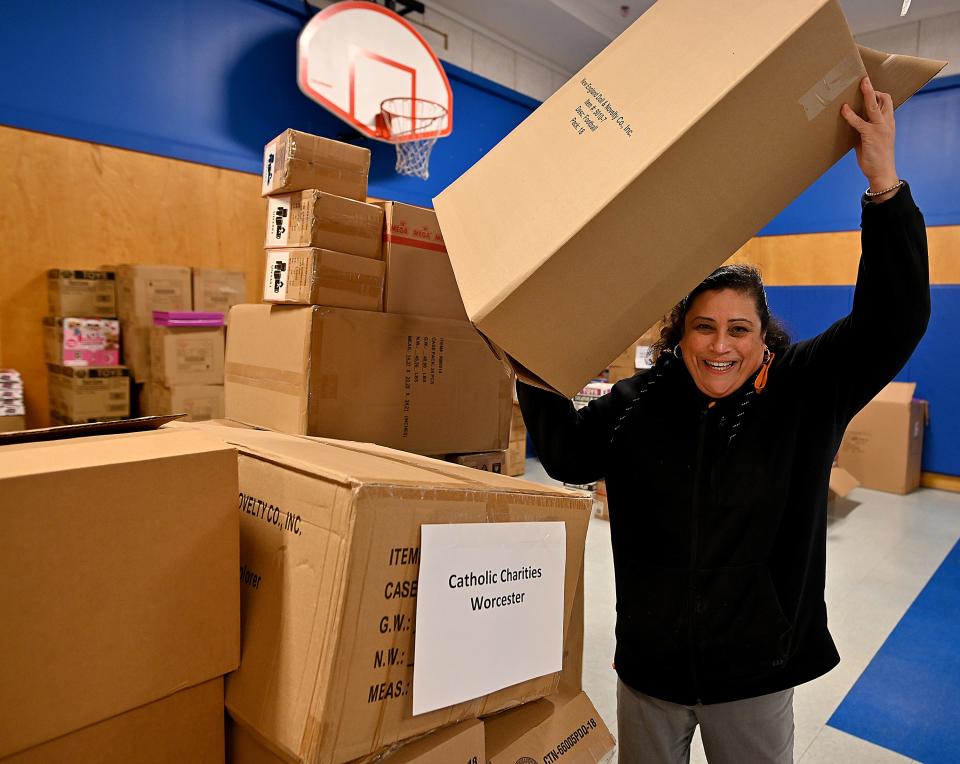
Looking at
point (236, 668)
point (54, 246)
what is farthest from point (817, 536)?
point (54, 246)

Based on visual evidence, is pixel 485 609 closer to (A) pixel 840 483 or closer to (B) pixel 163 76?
(B) pixel 163 76

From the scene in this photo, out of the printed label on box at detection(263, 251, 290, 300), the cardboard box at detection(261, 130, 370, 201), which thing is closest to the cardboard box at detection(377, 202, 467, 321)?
the cardboard box at detection(261, 130, 370, 201)

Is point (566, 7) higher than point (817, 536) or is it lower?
higher

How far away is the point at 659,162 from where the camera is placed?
0.83 meters

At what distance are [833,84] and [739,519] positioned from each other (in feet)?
2.38

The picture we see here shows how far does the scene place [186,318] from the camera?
3.44 meters

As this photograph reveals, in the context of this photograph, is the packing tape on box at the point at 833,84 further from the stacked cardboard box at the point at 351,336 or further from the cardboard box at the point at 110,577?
the cardboard box at the point at 110,577

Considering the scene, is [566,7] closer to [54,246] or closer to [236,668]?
[54,246]

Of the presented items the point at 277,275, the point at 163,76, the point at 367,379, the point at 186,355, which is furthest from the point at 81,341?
the point at 367,379

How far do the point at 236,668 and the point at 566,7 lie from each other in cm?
590

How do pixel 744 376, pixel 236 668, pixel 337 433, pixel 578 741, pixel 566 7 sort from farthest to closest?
pixel 566 7 < pixel 337 433 < pixel 744 376 < pixel 578 741 < pixel 236 668

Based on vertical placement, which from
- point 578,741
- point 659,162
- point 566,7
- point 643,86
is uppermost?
point 566,7

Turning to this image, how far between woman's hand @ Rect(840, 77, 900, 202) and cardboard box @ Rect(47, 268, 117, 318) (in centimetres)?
372

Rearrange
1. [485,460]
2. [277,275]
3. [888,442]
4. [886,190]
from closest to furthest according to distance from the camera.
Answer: [886,190]
[277,275]
[485,460]
[888,442]
